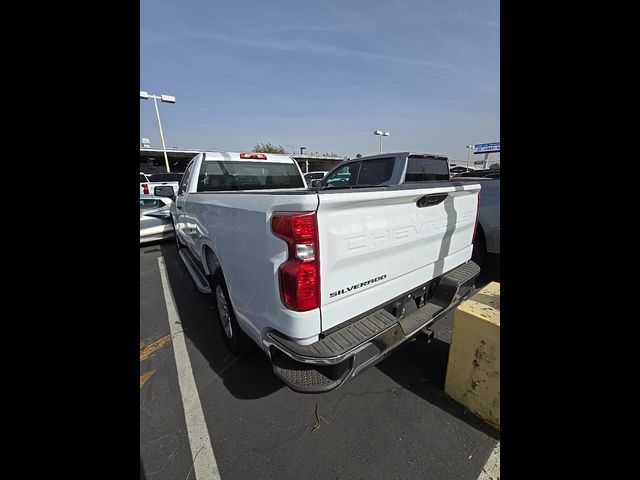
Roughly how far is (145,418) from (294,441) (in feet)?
4.32

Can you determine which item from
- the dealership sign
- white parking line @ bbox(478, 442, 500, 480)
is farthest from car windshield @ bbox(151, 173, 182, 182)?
the dealership sign

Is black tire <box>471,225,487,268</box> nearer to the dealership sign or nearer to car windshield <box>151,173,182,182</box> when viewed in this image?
car windshield <box>151,173,182,182</box>

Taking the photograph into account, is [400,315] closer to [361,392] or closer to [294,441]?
[361,392]

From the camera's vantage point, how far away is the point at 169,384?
257cm

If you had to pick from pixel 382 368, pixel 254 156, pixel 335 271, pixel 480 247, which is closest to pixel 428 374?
pixel 382 368

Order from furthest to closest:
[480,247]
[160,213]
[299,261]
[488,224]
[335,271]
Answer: [160,213] → [480,247] → [488,224] → [335,271] → [299,261]

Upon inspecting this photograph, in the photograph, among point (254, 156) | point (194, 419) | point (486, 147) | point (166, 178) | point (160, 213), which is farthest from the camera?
point (486, 147)

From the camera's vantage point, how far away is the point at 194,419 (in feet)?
7.08

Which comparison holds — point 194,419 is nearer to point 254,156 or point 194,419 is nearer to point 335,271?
point 335,271

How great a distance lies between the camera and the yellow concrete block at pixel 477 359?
1914 mm

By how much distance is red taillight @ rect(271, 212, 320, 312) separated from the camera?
1.50 metres

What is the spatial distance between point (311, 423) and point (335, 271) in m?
1.34

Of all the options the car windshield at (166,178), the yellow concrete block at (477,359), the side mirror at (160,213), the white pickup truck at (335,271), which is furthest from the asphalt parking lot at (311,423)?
the car windshield at (166,178)
